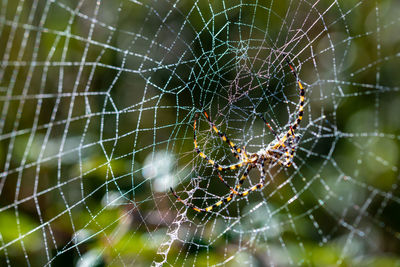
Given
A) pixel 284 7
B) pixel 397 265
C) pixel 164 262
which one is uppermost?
pixel 284 7

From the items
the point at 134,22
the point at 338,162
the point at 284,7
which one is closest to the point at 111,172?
the point at 134,22

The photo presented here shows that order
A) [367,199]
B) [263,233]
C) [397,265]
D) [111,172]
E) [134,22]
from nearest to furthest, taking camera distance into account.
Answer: [111,172] → [397,265] → [263,233] → [134,22] → [367,199]

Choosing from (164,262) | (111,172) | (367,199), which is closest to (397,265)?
(367,199)

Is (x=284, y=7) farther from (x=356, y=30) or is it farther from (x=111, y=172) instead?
(x=111, y=172)

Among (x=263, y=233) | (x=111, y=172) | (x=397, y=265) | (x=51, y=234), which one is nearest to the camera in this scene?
(x=51, y=234)

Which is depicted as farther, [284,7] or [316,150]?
[316,150]

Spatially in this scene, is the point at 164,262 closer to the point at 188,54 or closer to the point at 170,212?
the point at 170,212

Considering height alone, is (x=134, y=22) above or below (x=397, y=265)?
above
